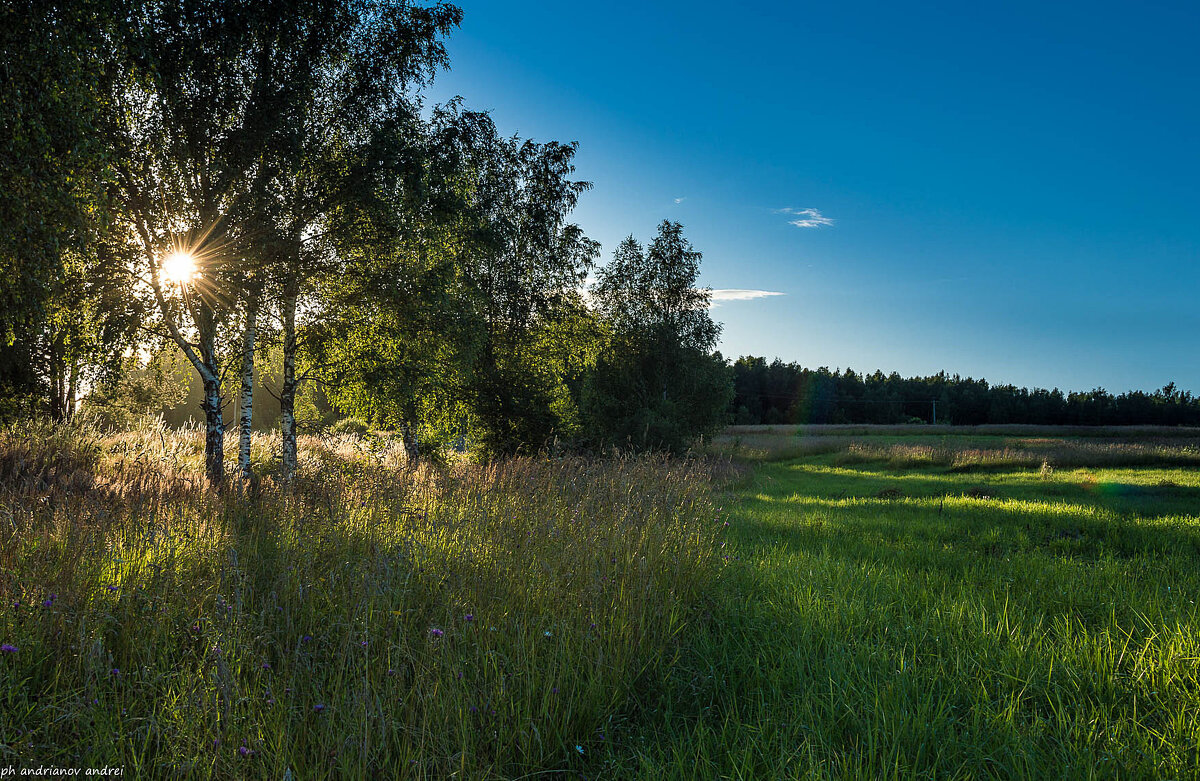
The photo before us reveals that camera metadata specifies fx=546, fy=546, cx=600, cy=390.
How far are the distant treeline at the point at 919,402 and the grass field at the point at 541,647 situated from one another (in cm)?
7630

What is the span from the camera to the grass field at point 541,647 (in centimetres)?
245

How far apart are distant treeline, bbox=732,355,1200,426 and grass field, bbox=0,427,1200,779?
76299mm

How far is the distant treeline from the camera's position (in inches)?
3275

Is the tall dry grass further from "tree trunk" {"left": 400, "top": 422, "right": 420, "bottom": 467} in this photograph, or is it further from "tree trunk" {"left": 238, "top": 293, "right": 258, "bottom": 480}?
"tree trunk" {"left": 400, "top": 422, "right": 420, "bottom": 467}

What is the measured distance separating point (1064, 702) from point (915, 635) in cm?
84

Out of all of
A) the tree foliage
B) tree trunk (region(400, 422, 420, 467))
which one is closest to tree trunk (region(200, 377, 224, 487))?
tree trunk (region(400, 422, 420, 467))

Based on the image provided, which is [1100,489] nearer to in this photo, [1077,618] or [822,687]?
[1077,618]

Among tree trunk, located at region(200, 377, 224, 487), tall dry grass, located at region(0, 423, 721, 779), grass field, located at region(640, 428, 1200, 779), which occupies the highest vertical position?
tree trunk, located at region(200, 377, 224, 487)

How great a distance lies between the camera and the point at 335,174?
497 inches

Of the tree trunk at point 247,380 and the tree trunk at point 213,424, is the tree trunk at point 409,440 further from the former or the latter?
the tree trunk at point 213,424

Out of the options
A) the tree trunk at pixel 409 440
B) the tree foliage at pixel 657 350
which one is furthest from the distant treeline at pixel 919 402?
the tree trunk at pixel 409 440

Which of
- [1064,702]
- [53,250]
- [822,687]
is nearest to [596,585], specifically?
[822,687]

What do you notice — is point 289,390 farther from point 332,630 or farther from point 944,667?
point 944,667

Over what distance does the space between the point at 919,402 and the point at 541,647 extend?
110 meters
